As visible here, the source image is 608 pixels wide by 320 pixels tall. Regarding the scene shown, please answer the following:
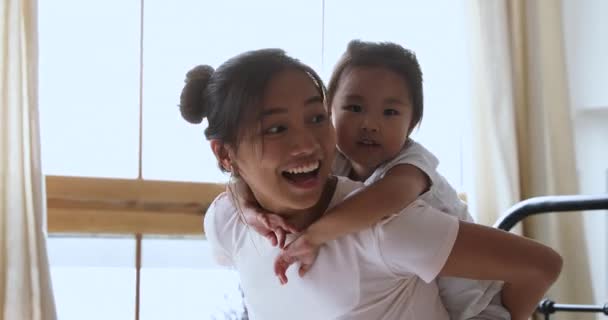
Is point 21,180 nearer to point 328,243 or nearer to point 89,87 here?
point 89,87

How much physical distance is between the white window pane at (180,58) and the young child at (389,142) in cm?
135

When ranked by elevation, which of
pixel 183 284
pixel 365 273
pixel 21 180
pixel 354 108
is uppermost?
pixel 354 108

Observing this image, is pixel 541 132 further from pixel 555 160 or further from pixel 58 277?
pixel 58 277

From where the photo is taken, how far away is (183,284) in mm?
2785

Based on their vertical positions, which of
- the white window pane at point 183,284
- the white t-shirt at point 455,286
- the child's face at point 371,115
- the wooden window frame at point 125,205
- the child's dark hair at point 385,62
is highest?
the child's dark hair at point 385,62

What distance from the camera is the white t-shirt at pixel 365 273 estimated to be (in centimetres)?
107

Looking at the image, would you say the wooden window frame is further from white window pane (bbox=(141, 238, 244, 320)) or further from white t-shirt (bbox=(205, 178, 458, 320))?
white t-shirt (bbox=(205, 178, 458, 320))

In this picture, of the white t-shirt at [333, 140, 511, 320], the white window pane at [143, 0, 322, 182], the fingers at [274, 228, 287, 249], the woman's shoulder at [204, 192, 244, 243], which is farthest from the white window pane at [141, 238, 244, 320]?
the fingers at [274, 228, 287, 249]

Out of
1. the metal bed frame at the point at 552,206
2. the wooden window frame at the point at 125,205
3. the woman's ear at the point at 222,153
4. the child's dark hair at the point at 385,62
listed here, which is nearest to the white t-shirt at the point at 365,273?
the woman's ear at the point at 222,153

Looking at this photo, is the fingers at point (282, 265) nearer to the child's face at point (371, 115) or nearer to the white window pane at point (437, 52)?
the child's face at point (371, 115)

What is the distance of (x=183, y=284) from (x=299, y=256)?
1.72m

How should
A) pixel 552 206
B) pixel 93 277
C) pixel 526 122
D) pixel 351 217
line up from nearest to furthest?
pixel 351 217, pixel 552 206, pixel 93 277, pixel 526 122

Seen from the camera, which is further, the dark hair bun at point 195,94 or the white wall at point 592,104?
the white wall at point 592,104

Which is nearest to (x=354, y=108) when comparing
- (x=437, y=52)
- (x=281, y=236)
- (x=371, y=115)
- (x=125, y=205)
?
(x=371, y=115)
